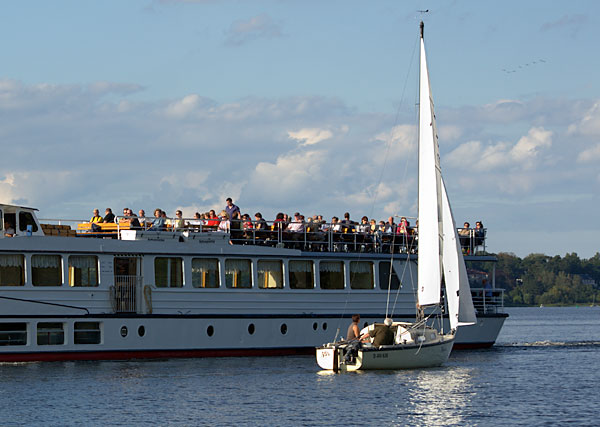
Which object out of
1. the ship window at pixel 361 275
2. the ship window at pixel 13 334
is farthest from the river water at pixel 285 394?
the ship window at pixel 361 275

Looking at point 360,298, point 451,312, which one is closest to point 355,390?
point 451,312

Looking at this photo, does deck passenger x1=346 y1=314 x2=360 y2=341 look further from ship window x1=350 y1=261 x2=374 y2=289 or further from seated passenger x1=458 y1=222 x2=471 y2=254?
seated passenger x1=458 y1=222 x2=471 y2=254

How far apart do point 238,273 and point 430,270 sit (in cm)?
657

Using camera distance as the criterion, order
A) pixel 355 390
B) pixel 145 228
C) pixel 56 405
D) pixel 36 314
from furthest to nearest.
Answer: pixel 145 228
pixel 36 314
pixel 355 390
pixel 56 405

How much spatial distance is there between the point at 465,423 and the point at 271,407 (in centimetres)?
489

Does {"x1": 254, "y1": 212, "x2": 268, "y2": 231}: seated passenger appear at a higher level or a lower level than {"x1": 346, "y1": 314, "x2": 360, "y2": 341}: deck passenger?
higher

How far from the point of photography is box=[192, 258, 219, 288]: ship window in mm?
39406

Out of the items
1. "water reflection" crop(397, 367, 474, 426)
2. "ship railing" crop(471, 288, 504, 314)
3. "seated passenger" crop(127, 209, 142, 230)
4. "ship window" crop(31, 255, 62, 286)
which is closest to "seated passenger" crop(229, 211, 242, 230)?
"seated passenger" crop(127, 209, 142, 230)

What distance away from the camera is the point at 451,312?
127ft

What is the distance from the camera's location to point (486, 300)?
4556cm

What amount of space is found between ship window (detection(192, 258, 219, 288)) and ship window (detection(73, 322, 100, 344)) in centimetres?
371

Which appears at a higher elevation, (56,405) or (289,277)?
(289,277)

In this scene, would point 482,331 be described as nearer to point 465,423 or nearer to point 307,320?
point 307,320

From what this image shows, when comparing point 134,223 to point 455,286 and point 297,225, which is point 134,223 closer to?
point 297,225
